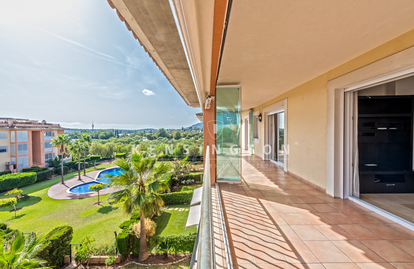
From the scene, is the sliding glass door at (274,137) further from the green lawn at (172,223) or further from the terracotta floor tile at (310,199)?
the green lawn at (172,223)

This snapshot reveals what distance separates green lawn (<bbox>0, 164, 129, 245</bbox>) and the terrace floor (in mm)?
10019

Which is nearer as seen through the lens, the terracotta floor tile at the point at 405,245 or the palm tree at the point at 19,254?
the terracotta floor tile at the point at 405,245

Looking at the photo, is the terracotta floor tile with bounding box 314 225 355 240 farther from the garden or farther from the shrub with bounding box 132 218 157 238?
the shrub with bounding box 132 218 157 238

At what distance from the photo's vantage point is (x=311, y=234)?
2174 mm

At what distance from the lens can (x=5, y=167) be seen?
25.3m

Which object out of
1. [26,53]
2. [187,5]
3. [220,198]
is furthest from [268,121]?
[26,53]

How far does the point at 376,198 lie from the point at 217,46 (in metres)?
4.01

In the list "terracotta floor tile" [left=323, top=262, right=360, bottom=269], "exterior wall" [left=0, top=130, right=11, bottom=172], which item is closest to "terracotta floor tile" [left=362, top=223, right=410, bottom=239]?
"terracotta floor tile" [left=323, top=262, right=360, bottom=269]

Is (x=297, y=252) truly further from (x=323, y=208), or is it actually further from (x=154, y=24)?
(x=154, y=24)

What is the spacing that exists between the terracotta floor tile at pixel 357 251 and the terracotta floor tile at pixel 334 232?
8 centimetres

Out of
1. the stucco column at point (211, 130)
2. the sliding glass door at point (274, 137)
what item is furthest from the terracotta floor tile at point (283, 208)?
the sliding glass door at point (274, 137)

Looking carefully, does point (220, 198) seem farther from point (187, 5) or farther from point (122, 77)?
point (122, 77)

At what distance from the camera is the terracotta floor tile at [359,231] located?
6.91 ft

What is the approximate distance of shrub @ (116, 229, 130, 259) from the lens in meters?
7.21
